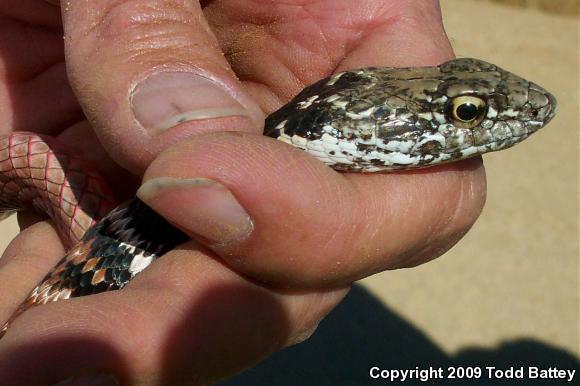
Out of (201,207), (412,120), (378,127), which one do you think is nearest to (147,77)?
(201,207)

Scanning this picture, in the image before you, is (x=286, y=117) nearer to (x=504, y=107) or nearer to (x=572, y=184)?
(x=504, y=107)

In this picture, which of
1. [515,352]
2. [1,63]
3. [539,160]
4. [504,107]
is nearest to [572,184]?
[539,160]

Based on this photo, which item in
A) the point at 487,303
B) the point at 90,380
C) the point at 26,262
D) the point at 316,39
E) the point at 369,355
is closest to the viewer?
the point at 90,380

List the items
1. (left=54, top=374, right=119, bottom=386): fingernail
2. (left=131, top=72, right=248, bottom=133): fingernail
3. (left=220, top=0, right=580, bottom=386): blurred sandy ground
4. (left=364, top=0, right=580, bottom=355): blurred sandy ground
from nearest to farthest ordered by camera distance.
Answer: (left=54, top=374, right=119, bottom=386): fingernail < (left=131, top=72, right=248, bottom=133): fingernail < (left=220, top=0, right=580, bottom=386): blurred sandy ground < (left=364, top=0, right=580, bottom=355): blurred sandy ground

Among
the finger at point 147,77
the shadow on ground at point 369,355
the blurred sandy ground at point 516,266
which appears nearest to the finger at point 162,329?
the finger at point 147,77

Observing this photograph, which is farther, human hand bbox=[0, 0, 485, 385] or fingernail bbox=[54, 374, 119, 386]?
human hand bbox=[0, 0, 485, 385]

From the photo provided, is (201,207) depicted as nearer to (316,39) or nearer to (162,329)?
(162,329)

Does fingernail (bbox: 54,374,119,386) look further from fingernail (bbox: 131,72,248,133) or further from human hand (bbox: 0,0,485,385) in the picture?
fingernail (bbox: 131,72,248,133)

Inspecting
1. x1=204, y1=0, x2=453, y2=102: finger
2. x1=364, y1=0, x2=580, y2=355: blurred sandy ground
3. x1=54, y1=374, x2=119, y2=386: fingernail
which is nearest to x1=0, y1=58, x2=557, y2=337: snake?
x1=204, y1=0, x2=453, y2=102: finger
